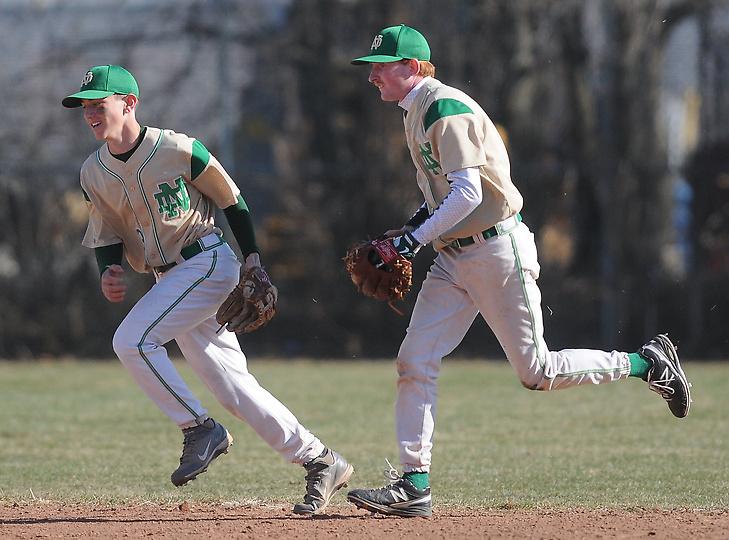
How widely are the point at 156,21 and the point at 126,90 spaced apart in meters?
10.9

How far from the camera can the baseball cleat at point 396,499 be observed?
5.62 m

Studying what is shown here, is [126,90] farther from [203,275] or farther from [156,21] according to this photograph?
[156,21]

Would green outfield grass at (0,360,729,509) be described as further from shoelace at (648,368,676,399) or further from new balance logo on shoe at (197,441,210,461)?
new balance logo on shoe at (197,441,210,461)

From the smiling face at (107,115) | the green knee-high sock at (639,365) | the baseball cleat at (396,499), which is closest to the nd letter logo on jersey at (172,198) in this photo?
the smiling face at (107,115)

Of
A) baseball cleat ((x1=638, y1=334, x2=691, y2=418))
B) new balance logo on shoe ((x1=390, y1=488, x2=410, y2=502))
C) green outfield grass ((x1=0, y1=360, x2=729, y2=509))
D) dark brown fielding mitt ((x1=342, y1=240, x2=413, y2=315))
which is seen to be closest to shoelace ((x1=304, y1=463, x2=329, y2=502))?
new balance logo on shoe ((x1=390, y1=488, x2=410, y2=502))

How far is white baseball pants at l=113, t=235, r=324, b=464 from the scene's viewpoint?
5.56 metres

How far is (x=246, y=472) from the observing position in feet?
24.9

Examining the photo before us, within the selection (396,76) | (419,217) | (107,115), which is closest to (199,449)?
Answer: (419,217)

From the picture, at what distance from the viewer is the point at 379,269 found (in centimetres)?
557

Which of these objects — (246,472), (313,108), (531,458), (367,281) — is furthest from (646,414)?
(313,108)

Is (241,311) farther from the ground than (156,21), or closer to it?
closer to it

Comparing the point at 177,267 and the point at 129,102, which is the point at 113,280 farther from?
the point at 129,102

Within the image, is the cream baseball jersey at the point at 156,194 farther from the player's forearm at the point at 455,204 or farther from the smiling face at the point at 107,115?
the player's forearm at the point at 455,204

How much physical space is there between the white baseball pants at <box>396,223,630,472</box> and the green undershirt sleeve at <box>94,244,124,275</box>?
1425 mm
